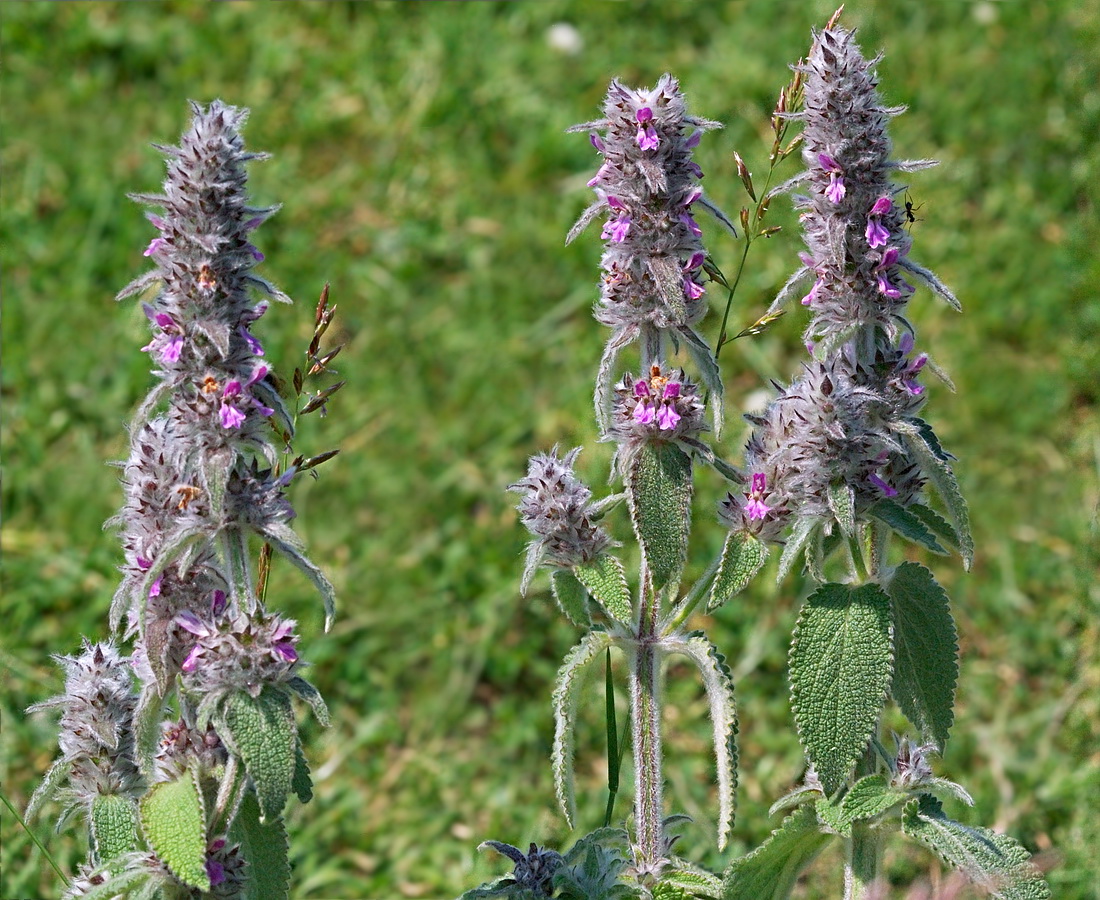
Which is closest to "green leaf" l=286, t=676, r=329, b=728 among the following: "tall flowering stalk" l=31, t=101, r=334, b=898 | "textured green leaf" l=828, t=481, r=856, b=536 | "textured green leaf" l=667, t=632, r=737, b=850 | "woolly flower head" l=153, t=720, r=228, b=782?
"tall flowering stalk" l=31, t=101, r=334, b=898

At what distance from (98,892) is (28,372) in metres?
2.76

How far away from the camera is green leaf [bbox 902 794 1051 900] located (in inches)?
89.5

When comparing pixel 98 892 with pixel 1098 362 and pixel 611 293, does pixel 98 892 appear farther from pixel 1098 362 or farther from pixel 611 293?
pixel 1098 362

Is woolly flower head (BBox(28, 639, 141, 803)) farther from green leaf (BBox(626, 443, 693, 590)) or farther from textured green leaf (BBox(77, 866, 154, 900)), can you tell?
green leaf (BBox(626, 443, 693, 590))

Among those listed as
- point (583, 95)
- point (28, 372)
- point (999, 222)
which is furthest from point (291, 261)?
point (999, 222)

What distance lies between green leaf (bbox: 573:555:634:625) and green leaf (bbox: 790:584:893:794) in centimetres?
28

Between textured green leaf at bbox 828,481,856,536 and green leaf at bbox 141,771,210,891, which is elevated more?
textured green leaf at bbox 828,481,856,536

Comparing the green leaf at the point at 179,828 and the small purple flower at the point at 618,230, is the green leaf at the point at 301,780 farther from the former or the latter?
the small purple flower at the point at 618,230

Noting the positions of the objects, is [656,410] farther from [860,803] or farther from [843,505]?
[860,803]

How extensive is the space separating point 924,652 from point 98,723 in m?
1.37

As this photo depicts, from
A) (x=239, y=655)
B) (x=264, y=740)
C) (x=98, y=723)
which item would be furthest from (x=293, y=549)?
(x=98, y=723)

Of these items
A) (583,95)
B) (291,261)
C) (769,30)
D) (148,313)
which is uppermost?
(769,30)

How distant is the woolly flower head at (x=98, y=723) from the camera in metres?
2.35

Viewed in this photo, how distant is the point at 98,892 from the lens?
7.15 feet
